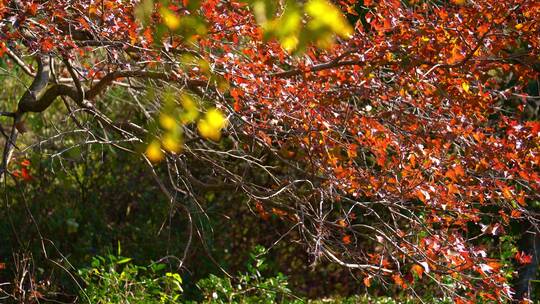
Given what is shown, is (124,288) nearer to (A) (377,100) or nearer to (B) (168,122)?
(A) (377,100)

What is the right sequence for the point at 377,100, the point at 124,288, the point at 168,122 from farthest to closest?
the point at 124,288, the point at 377,100, the point at 168,122

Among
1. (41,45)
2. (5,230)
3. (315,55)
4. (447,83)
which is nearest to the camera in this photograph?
(41,45)

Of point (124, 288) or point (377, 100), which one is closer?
point (377, 100)

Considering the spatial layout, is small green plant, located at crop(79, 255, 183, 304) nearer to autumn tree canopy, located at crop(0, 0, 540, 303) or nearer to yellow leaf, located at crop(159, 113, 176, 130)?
autumn tree canopy, located at crop(0, 0, 540, 303)

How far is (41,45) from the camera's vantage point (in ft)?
14.5

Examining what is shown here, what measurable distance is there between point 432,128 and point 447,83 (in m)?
0.24

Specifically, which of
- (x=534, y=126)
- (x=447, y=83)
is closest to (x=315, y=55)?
(x=447, y=83)

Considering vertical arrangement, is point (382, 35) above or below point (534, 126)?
above

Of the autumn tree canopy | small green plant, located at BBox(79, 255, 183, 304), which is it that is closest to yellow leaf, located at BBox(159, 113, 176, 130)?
the autumn tree canopy

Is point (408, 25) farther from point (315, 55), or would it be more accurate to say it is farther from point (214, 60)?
point (214, 60)

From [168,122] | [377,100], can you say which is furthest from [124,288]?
[168,122]

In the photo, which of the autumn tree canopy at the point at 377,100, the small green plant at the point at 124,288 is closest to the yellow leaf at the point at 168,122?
the autumn tree canopy at the point at 377,100

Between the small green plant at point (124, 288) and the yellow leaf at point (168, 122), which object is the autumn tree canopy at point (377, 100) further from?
the yellow leaf at point (168, 122)

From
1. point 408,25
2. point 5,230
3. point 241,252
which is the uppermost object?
point 408,25
